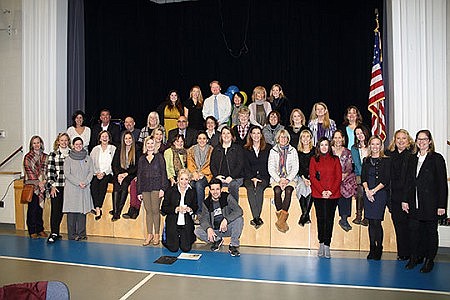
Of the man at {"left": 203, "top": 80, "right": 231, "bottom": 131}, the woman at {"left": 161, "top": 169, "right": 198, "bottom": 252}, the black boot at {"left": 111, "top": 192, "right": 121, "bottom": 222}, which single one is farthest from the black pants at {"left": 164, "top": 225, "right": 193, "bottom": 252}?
the man at {"left": 203, "top": 80, "right": 231, "bottom": 131}

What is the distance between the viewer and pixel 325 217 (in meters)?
6.39

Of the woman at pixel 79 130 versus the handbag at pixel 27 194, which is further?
the woman at pixel 79 130

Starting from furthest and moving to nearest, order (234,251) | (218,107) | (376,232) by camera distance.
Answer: (218,107) < (234,251) < (376,232)

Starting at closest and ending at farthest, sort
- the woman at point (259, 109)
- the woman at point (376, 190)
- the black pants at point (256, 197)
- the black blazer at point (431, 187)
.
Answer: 1. the black blazer at point (431, 187)
2. the woman at point (376, 190)
3. the black pants at point (256, 197)
4. the woman at point (259, 109)

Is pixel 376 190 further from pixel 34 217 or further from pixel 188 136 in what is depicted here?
pixel 34 217

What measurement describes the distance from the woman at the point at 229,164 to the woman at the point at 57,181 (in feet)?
7.81

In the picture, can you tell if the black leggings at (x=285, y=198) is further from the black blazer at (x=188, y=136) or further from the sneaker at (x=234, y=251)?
the black blazer at (x=188, y=136)

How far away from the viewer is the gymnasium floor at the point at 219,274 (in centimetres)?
500

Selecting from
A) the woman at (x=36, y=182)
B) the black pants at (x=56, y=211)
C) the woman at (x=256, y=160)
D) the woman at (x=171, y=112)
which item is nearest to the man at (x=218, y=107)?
the woman at (x=171, y=112)

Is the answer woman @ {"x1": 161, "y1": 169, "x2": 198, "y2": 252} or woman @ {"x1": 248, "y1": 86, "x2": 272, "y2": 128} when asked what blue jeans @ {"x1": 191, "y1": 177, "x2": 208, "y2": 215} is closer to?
woman @ {"x1": 161, "y1": 169, "x2": 198, "y2": 252}

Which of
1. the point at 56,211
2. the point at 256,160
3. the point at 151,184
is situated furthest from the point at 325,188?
the point at 56,211

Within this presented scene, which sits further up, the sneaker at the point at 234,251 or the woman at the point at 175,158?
the woman at the point at 175,158

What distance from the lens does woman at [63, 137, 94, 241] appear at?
7.36 m

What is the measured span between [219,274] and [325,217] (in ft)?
5.41
